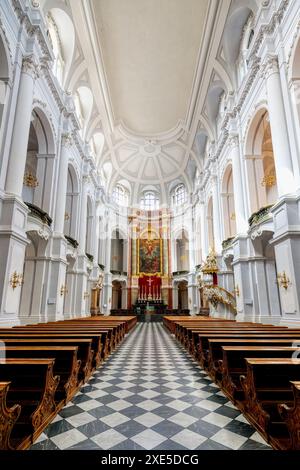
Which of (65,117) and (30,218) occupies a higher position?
(65,117)

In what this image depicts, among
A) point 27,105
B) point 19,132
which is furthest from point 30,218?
point 27,105

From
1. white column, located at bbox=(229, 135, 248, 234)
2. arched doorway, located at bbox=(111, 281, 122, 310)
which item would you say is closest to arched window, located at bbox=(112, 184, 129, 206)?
arched doorway, located at bbox=(111, 281, 122, 310)

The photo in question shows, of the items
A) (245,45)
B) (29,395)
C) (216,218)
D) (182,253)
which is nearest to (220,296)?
(216,218)

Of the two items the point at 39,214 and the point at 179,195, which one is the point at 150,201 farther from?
the point at 39,214

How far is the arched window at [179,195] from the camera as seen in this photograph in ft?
87.6

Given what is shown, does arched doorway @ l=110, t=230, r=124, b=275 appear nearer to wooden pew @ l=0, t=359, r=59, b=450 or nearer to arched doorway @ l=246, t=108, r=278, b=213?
arched doorway @ l=246, t=108, r=278, b=213

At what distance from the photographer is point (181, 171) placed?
2525cm

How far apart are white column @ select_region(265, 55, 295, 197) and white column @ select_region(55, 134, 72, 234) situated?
839cm

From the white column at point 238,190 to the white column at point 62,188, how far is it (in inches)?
298

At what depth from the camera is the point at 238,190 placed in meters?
11.9

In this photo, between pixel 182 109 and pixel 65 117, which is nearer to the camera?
pixel 65 117

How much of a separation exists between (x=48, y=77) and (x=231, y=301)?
1239 cm
